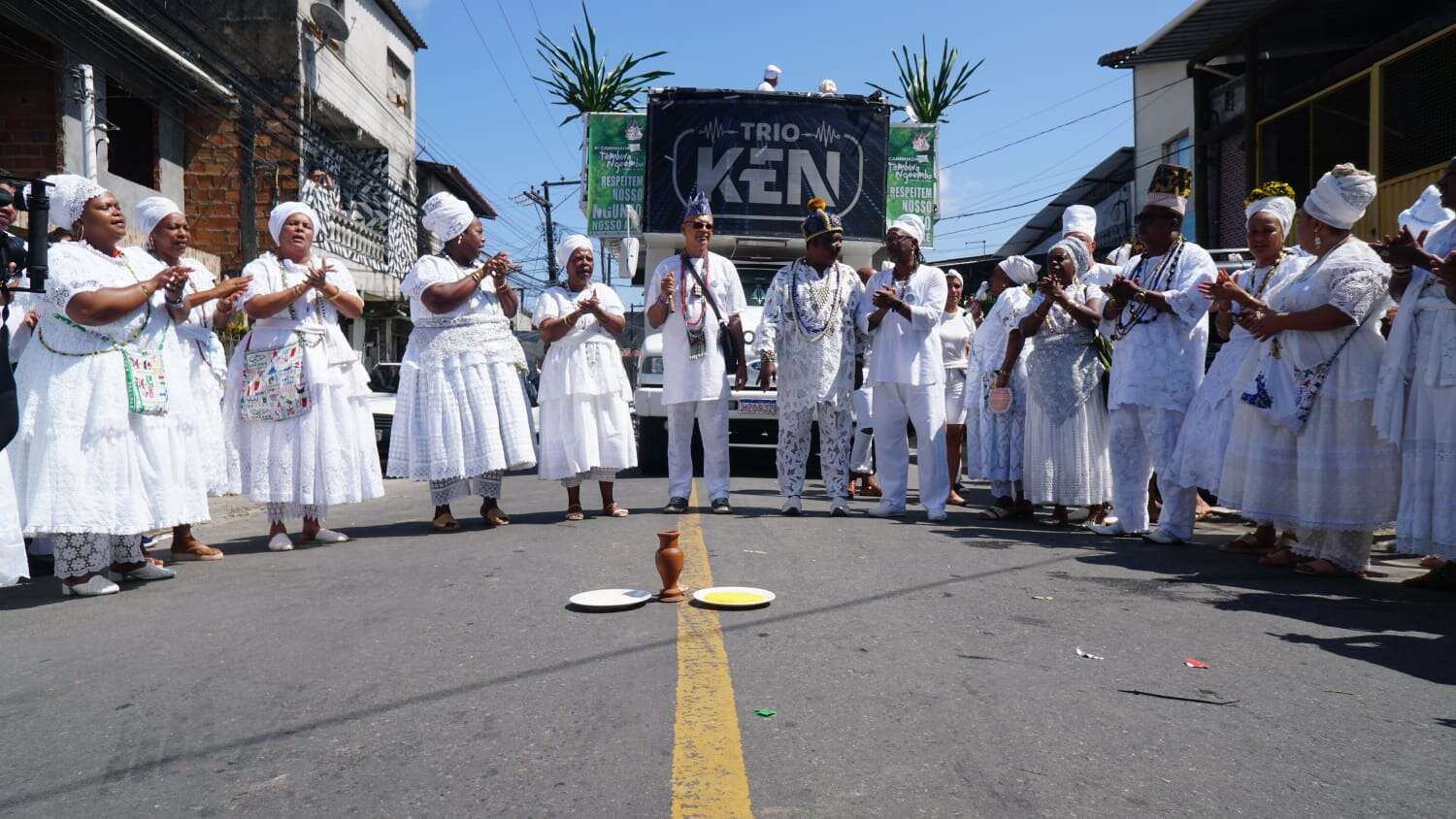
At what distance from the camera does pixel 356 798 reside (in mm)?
2568

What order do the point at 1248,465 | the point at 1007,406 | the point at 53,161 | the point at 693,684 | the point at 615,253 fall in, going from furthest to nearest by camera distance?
the point at 53,161, the point at 615,253, the point at 1007,406, the point at 1248,465, the point at 693,684

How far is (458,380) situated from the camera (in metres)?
7.29

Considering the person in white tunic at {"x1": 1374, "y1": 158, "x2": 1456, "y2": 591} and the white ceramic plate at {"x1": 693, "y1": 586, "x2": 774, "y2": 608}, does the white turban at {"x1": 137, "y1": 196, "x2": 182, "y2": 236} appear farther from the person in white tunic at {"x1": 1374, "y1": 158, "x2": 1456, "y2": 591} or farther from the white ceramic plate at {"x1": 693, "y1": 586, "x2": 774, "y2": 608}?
the person in white tunic at {"x1": 1374, "y1": 158, "x2": 1456, "y2": 591}

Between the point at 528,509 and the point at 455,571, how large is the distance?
3.14 m

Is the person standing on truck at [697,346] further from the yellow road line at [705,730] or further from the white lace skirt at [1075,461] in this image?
the yellow road line at [705,730]

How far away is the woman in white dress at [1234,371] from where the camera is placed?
647cm

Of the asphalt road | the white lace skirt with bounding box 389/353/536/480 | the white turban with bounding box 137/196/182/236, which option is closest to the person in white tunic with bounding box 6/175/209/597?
the asphalt road

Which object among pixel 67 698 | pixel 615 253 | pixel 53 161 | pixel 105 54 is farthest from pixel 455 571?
pixel 105 54

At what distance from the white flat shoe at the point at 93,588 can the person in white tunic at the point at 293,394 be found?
1.26 metres

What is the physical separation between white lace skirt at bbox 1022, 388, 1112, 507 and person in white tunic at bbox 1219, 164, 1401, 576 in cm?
141

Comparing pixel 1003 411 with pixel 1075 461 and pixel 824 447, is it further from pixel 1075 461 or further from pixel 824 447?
pixel 824 447

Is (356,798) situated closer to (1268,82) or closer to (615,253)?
(615,253)


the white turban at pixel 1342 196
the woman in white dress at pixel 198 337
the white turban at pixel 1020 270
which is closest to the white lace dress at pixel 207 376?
the woman in white dress at pixel 198 337

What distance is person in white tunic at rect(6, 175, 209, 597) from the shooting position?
5137 mm
